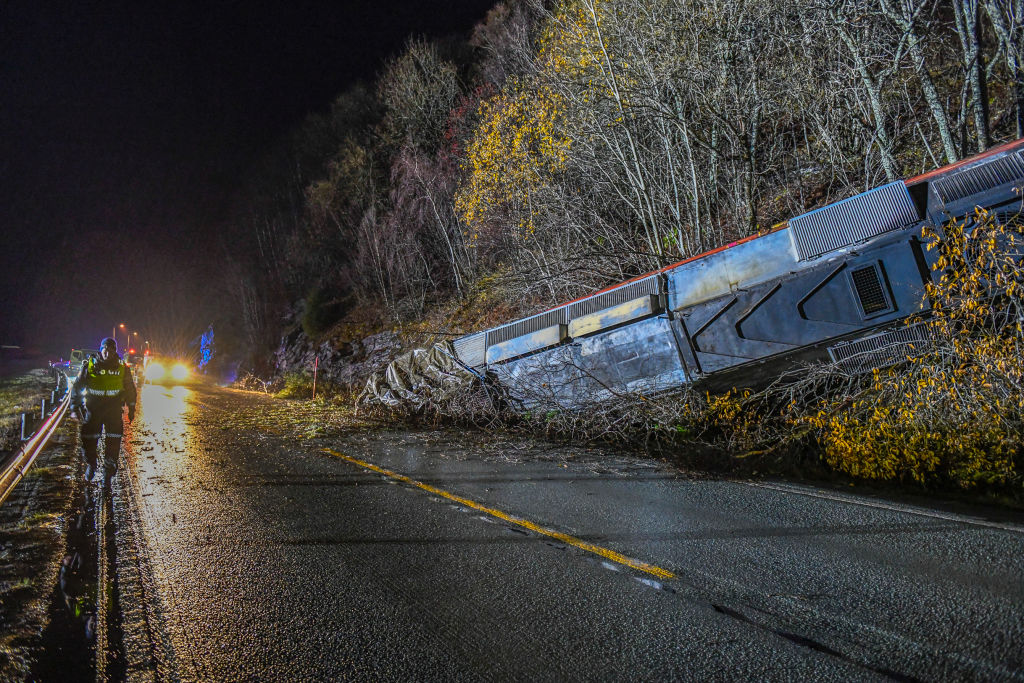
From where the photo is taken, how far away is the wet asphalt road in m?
2.92

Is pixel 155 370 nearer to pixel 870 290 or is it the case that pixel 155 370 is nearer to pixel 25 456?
pixel 25 456

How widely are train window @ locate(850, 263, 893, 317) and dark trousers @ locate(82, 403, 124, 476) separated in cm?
1000

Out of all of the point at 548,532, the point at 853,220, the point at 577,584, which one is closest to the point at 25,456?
the point at 548,532

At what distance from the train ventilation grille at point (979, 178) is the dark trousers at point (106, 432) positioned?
435 inches

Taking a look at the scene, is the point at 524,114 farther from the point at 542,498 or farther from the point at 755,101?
the point at 542,498

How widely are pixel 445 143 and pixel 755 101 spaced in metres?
15.7

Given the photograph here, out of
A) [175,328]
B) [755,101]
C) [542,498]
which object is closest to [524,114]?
[755,101]

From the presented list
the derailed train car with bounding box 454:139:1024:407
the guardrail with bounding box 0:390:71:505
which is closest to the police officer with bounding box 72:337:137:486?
the guardrail with bounding box 0:390:71:505

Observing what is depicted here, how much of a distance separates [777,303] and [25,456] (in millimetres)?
11135

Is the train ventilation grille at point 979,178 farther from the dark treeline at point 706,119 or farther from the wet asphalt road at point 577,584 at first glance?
the wet asphalt road at point 577,584

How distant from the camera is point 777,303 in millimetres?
7480

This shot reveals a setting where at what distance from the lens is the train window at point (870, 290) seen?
6766 millimetres

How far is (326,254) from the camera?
107ft

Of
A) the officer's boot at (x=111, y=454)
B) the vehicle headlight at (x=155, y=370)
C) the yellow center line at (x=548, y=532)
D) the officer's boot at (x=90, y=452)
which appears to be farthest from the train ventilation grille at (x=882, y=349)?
the vehicle headlight at (x=155, y=370)
